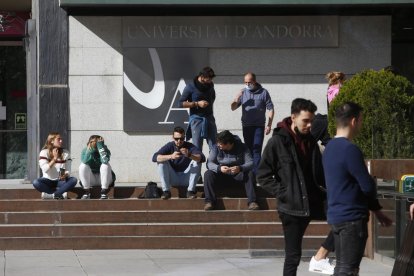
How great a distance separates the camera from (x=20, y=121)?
19.9 metres

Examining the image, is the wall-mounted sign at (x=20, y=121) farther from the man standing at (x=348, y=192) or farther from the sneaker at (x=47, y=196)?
the man standing at (x=348, y=192)

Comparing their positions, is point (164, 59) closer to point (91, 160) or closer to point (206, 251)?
point (91, 160)

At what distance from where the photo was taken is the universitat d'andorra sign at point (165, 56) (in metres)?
17.3

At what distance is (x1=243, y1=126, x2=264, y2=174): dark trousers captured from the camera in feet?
49.6

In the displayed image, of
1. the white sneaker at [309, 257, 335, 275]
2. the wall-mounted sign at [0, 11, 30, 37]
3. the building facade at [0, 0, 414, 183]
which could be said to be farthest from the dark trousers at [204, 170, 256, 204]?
the wall-mounted sign at [0, 11, 30, 37]

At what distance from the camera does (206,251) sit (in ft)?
43.9

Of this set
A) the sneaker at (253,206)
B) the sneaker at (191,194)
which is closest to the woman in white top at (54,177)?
the sneaker at (191,194)

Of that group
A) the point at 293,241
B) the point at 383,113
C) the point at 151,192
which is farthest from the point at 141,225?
the point at 293,241

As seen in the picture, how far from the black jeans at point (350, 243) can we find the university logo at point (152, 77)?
10106 mm

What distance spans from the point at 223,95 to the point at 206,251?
4607 millimetres

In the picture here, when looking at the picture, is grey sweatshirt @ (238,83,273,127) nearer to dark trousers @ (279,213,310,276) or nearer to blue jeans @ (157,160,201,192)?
blue jeans @ (157,160,201,192)

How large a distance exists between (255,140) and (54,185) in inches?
121

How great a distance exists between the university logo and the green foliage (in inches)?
162

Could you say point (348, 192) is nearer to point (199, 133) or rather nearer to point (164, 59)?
point (199, 133)
